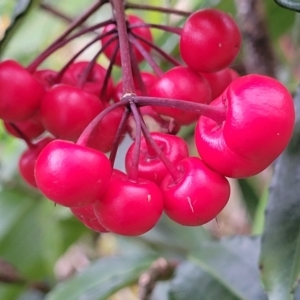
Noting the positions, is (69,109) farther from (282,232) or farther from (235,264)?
(235,264)

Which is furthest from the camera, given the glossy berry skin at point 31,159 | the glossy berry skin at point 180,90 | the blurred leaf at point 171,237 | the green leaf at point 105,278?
the blurred leaf at point 171,237

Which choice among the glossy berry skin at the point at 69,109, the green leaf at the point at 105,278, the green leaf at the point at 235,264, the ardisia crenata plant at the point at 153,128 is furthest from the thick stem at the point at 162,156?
the green leaf at the point at 105,278

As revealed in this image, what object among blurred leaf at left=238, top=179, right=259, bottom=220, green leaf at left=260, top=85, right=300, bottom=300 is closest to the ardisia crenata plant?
green leaf at left=260, top=85, right=300, bottom=300

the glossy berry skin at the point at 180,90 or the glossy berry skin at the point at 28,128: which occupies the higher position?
the glossy berry skin at the point at 180,90

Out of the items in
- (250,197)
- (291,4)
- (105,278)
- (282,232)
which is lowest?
(250,197)

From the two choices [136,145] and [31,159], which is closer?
[136,145]

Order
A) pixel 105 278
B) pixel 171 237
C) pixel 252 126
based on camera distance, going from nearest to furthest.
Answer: pixel 252 126 → pixel 105 278 → pixel 171 237

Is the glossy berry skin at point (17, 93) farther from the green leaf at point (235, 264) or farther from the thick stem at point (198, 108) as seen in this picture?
the green leaf at point (235, 264)

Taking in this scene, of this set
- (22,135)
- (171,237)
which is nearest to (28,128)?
(22,135)
